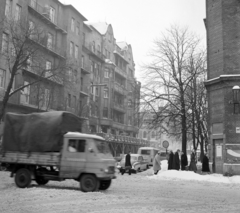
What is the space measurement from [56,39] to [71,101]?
7440mm

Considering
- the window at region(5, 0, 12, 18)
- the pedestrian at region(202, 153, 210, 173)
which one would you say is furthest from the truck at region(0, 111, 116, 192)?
the window at region(5, 0, 12, 18)

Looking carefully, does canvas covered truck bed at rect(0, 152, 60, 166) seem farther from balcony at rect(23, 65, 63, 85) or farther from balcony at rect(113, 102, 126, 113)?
balcony at rect(113, 102, 126, 113)

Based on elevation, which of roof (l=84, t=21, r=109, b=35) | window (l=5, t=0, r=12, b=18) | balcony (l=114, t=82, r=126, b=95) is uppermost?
roof (l=84, t=21, r=109, b=35)

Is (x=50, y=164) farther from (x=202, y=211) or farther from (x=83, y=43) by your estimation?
(x=83, y=43)

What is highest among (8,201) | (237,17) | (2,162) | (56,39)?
(56,39)

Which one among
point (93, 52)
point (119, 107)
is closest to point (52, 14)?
point (93, 52)

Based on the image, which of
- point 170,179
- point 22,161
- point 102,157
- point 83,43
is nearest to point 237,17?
point 170,179

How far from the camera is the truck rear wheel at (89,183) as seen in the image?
512 inches

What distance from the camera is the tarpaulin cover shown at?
44.7ft

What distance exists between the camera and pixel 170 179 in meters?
20.2

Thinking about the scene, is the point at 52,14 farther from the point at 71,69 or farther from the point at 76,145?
the point at 76,145

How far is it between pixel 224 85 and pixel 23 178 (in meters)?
14.5

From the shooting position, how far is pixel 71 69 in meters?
27.5

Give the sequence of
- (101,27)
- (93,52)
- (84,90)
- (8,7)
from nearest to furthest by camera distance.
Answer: (8,7) → (84,90) → (93,52) → (101,27)
